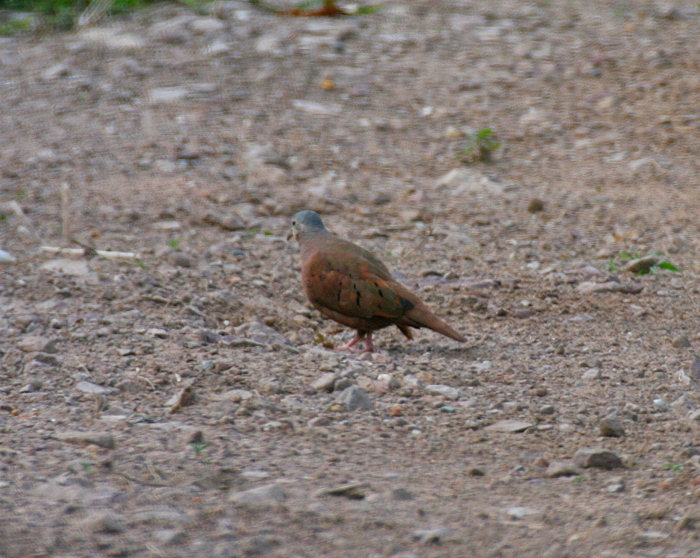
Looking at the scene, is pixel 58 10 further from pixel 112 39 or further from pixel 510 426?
pixel 510 426

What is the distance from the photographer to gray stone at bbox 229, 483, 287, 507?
283cm

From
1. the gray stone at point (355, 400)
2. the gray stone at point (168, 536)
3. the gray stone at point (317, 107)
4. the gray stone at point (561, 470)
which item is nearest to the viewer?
the gray stone at point (168, 536)

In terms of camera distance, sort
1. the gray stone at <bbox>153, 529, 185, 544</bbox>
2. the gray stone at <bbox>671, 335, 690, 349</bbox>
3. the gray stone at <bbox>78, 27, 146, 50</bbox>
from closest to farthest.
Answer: the gray stone at <bbox>153, 529, 185, 544</bbox>
the gray stone at <bbox>671, 335, 690, 349</bbox>
the gray stone at <bbox>78, 27, 146, 50</bbox>

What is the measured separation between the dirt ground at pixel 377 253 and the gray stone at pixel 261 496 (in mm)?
13

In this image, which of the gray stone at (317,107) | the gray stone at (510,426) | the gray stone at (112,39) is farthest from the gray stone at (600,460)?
the gray stone at (112,39)

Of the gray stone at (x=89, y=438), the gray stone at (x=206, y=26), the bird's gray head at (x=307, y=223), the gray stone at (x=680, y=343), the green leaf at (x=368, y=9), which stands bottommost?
the gray stone at (x=680, y=343)

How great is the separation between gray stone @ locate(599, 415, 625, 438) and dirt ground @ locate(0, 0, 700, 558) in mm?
17

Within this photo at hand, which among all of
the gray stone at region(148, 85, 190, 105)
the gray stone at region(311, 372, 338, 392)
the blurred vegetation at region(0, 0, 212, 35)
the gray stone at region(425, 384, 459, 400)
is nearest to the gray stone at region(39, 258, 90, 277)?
the gray stone at region(311, 372, 338, 392)

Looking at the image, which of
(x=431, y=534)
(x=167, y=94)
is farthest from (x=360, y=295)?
(x=167, y=94)

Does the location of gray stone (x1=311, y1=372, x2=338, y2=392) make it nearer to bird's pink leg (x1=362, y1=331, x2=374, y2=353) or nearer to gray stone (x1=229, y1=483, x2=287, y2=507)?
bird's pink leg (x1=362, y1=331, x2=374, y2=353)

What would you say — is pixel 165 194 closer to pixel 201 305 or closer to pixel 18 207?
pixel 18 207

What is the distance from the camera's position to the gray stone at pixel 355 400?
364 centimetres

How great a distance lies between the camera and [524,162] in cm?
697

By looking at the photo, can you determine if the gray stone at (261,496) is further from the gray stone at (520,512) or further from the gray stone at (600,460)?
the gray stone at (600,460)
